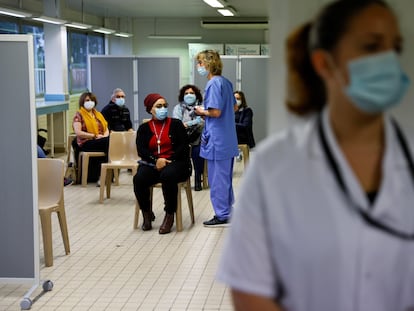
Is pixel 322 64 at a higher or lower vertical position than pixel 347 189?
higher

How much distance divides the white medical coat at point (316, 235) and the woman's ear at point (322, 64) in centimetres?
9

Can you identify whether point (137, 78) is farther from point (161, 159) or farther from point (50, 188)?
point (50, 188)

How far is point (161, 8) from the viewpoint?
1311 centimetres

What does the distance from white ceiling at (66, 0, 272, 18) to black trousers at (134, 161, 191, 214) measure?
19.9 ft

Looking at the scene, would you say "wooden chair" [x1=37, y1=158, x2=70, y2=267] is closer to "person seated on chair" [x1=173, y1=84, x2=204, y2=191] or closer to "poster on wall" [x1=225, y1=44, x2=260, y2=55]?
"person seated on chair" [x1=173, y1=84, x2=204, y2=191]

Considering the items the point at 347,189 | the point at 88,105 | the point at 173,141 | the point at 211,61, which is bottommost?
the point at 173,141

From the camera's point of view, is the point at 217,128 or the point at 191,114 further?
the point at 191,114

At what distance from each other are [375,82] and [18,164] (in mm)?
3153

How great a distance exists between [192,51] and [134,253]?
33.5 ft

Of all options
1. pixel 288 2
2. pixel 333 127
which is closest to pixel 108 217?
pixel 288 2

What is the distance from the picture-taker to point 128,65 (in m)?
9.82

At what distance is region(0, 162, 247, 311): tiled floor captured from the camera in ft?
13.0

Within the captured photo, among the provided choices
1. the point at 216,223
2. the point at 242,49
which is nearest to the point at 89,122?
the point at 216,223

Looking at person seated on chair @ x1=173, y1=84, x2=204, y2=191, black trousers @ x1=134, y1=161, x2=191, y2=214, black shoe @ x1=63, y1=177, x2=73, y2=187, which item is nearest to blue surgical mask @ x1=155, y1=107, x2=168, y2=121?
black trousers @ x1=134, y1=161, x2=191, y2=214
